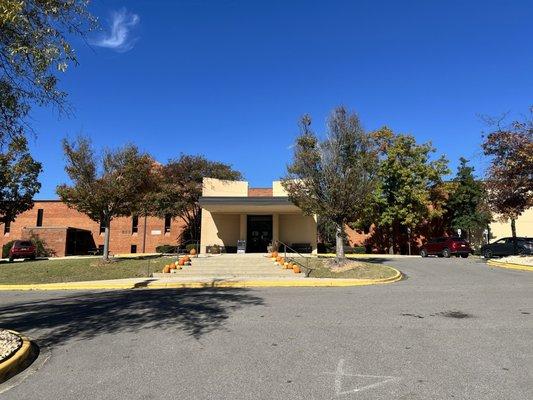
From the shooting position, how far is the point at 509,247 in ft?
96.6

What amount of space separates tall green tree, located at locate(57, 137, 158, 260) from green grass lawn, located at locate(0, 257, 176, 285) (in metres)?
1.52

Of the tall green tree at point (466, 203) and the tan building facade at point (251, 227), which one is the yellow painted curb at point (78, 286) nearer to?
the tan building facade at point (251, 227)

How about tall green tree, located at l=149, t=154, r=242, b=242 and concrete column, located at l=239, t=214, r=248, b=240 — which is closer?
concrete column, located at l=239, t=214, r=248, b=240

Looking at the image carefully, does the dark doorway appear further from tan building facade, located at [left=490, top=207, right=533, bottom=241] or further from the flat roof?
tan building facade, located at [left=490, top=207, right=533, bottom=241]

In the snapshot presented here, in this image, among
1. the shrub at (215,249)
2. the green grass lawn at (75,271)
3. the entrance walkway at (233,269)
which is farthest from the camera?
the shrub at (215,249)

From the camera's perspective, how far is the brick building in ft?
140

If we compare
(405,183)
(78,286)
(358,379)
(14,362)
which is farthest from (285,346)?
(405,183)

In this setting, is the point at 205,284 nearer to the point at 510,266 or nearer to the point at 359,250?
the point at 510,266

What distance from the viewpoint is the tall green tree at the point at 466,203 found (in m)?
38.9

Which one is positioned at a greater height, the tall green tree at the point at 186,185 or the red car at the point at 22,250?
the tall green tree at the point at 186,185

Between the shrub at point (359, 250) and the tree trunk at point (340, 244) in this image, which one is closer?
the tree trunk at point (340, 244)

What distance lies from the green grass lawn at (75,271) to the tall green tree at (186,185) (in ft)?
43.0

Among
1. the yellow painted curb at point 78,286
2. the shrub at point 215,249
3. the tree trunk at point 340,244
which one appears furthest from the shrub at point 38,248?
the tree trunk at point 340,244

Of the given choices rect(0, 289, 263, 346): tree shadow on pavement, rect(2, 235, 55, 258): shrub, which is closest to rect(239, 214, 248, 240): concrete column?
rect(0, 289, 263, 346): tree shadow on pavement
